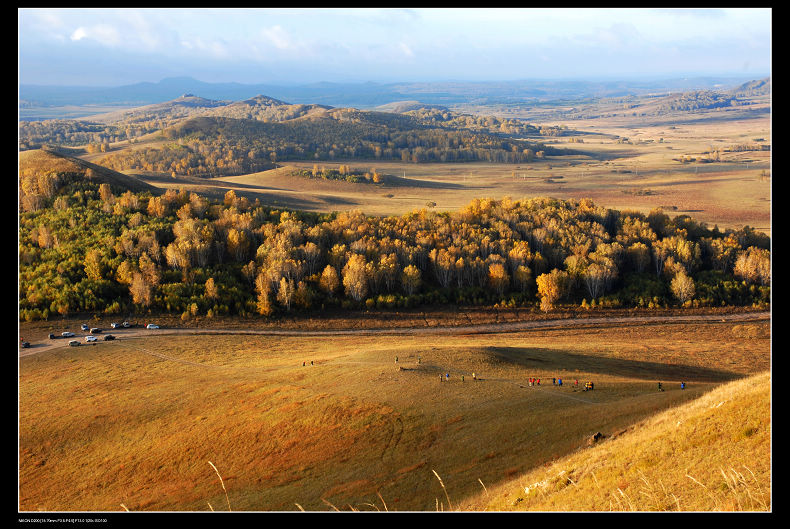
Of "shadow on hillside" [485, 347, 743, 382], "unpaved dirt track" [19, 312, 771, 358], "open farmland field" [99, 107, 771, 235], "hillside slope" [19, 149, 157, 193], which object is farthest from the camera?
"open farmland field" [99, 107, 771, 235]

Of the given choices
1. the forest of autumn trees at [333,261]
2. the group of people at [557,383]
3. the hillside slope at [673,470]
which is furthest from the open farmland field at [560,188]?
the hillside slope at [673,470]

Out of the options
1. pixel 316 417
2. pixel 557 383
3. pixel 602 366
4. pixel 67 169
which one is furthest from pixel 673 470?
pixel 67 169

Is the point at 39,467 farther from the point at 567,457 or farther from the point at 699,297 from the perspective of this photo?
the point at 699,297

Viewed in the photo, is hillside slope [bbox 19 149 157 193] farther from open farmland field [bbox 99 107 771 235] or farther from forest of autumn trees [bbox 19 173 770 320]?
open farmland field [bbox 99 107 771 235]

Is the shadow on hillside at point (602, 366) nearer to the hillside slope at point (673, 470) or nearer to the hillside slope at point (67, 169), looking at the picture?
the hillside slope at point (673, 470)

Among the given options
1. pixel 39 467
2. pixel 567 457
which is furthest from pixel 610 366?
pixel 39 467

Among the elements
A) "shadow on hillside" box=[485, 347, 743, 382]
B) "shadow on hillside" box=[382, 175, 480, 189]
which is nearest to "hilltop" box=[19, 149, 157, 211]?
"shadow on hillside" box=[485, 347, 743, 382]

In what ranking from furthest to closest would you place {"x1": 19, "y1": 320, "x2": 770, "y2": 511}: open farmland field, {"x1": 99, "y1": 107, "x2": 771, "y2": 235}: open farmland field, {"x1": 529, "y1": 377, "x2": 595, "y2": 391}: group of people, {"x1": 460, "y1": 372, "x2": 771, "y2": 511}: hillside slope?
1. {"x1": 99, "y1": 107, "x2": 771, "y2": 235}: open farmland field
2. {"x1": 529, "y1": 377, "x2": 595, "y2": 391}: group of people
3. {"x1": 19, "y1": 320, "x2": 770, "y2": 511}: open farmland field
4. {"x1": 460, "y1": 372, "x2": 771, "y2": 511}: hillside slope
